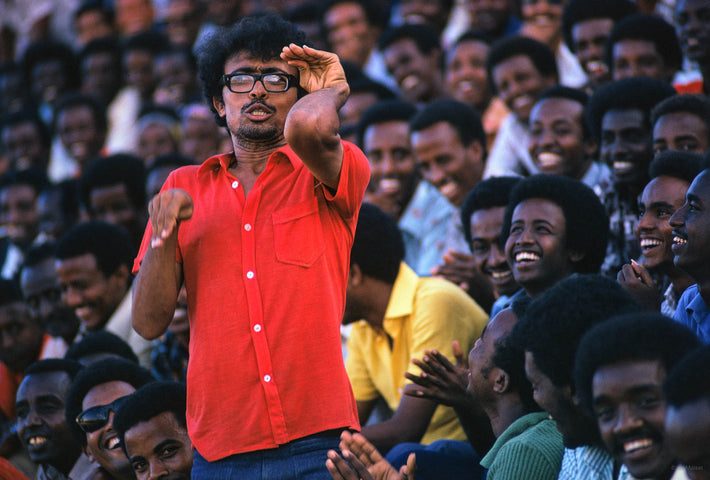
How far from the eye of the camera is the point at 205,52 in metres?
3.99

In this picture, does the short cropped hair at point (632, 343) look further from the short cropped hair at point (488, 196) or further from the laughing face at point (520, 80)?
the laughing face at point (520, 80)

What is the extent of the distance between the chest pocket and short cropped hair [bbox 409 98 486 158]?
383cm

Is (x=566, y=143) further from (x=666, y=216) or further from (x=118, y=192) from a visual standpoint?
(x=118, y=192)

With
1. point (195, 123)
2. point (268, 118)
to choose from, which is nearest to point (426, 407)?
point (268, 118)

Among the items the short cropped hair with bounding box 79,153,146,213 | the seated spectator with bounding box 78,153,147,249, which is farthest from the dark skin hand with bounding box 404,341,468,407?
the short cropped hair with bounding box 79,153,146,213

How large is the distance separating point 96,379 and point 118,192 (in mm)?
3085

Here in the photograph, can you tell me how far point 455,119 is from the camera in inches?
284

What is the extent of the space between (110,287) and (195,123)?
108 inches

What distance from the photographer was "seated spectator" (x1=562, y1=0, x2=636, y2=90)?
7461mm

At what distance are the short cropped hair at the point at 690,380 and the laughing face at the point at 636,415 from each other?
6.8 inches

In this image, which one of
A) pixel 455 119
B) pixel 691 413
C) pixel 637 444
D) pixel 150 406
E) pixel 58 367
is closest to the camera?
pixel 691 413

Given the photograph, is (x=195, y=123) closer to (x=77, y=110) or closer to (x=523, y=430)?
(x=77, y=110)

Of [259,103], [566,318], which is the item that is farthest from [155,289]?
[566,318]

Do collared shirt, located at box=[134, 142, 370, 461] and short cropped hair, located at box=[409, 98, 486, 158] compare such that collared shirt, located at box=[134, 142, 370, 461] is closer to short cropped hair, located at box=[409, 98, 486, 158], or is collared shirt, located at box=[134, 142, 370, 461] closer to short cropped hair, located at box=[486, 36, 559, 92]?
short cropped hair, located at box=[409, 98, 486, 158]
